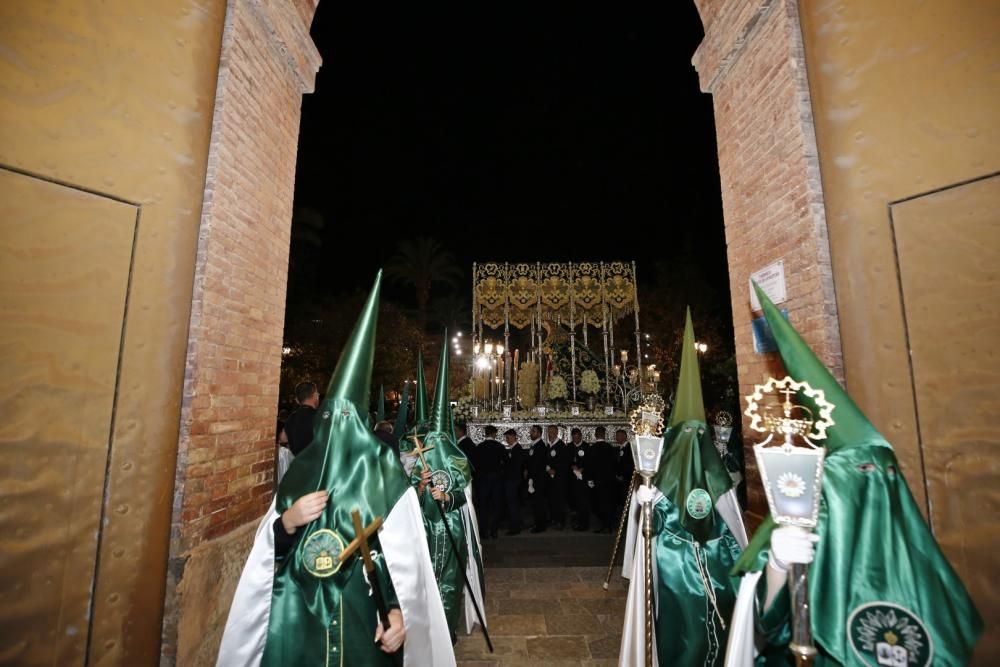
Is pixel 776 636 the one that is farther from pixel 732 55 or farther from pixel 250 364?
pixel 732 55

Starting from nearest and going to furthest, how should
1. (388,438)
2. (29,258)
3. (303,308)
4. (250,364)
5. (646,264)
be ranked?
1. (29,258)
2. (250,364)
3. (388,438)
4. (303,308)
5. (646,264)

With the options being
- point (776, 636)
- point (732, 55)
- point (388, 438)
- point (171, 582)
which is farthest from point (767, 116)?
point (171, 582)

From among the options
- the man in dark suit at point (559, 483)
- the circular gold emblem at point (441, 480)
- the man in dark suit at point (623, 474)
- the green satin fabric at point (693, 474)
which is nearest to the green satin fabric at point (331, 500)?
the circular gold emblem at point (441, 480)

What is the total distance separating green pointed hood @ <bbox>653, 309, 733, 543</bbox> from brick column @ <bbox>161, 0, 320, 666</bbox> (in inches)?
144

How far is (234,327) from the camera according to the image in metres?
4.05

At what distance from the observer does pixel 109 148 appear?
321cm

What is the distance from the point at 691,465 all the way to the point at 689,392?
0.64 metres

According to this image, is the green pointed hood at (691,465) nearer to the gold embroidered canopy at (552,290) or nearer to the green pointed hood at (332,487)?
the green pointed hood at (332,487)

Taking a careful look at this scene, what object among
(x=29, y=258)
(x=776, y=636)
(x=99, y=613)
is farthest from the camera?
(x=99, y=613)

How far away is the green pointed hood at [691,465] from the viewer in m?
3.74

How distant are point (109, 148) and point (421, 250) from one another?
24964 millimetres

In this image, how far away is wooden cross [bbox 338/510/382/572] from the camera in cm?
232

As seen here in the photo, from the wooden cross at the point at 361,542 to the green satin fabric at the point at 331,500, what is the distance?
0.25 ft

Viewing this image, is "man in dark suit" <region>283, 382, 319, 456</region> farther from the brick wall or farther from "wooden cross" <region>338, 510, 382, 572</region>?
the brick wall
